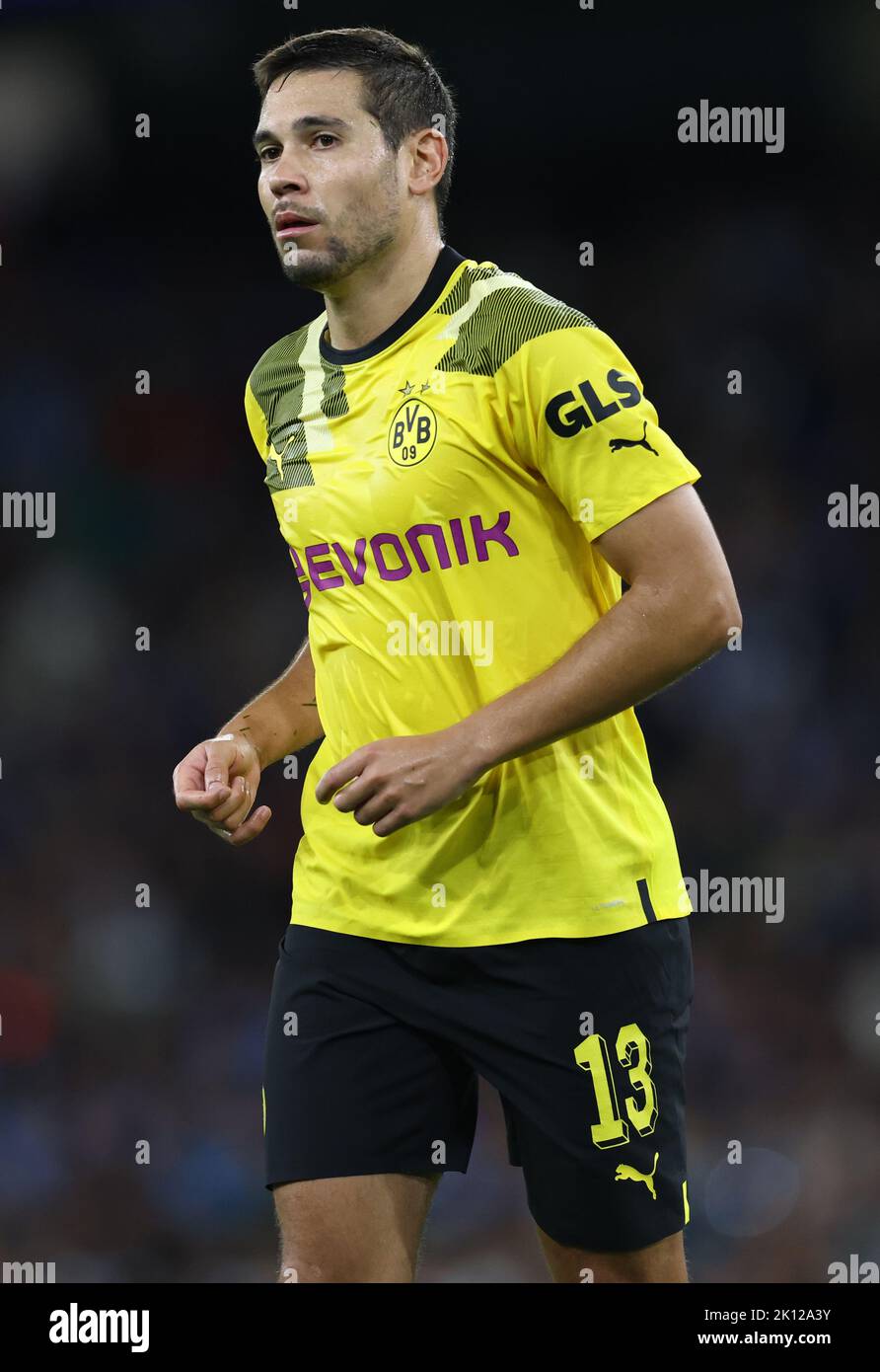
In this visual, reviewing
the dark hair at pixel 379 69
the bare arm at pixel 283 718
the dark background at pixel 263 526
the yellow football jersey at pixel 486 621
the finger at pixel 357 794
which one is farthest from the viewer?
the dark background at pixel 263 526

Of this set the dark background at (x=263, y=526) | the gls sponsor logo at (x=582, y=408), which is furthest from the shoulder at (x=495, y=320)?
the dark background at (x=263, y=526)

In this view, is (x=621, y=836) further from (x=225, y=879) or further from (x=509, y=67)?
(x=509, y=67)

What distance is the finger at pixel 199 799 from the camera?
239 cm

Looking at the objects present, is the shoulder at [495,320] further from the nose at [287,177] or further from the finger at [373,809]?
the finger at [373,809]

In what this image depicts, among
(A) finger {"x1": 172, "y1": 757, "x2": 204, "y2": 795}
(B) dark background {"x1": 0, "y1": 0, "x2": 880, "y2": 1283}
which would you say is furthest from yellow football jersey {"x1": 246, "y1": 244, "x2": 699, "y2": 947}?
(B) dark background {"x1": 0, "y1": 0, "x2": 880, "y2": 1283}

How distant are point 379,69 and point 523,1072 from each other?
1609 mm

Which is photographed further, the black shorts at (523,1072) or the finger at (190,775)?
the finger at (190,775)

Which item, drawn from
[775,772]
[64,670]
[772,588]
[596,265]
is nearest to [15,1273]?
[64,670]

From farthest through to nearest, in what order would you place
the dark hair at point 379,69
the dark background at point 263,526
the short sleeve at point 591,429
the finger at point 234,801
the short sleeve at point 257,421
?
the dark background at point 263,526 → the short sleeve at point 257,421 → the dark hair at point 379,69 → the finger at point 234,801 → the short sleeve at point 591,429

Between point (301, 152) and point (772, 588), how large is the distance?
3718 mm

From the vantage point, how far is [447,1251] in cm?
498

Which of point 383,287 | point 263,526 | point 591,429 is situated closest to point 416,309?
point 383,287

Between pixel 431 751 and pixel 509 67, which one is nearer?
pixel 431 751

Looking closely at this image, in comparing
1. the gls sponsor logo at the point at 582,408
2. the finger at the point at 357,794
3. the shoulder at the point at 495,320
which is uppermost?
the shoulder at the point at 495,320
